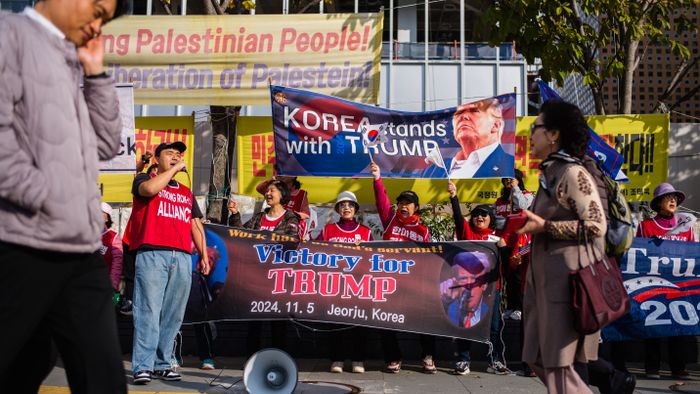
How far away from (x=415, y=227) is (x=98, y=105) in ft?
17.5

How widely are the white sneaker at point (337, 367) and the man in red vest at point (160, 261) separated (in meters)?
1.49

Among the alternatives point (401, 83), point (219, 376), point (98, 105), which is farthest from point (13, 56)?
point (401, 83)

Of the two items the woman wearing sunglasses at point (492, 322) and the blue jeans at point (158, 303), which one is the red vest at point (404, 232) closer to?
the woman wearing sunglasses at point (492, 322)

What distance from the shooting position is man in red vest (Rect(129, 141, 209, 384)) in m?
6.21

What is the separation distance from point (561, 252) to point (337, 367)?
11.9 feet

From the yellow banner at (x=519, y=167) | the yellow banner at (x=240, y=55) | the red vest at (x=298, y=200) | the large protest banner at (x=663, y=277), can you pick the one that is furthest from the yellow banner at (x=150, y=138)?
the large protest banner at (x=663, y=277)

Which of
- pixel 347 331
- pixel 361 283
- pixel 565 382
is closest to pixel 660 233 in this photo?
pixel 361 283

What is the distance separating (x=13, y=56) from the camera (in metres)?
2.43

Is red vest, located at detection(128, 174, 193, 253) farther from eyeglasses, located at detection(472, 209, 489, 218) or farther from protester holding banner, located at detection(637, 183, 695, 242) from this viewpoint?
protester holding banner, located at detection(637, 183, 695, 242)

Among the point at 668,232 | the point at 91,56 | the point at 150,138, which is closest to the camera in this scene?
the point at 91,56

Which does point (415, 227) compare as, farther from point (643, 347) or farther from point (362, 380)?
point (643, 347)

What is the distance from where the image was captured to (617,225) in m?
4.24

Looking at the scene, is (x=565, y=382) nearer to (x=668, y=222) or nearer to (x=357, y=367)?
(x=357, y=367)

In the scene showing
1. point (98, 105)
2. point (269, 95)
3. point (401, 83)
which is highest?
point (401, 83)
